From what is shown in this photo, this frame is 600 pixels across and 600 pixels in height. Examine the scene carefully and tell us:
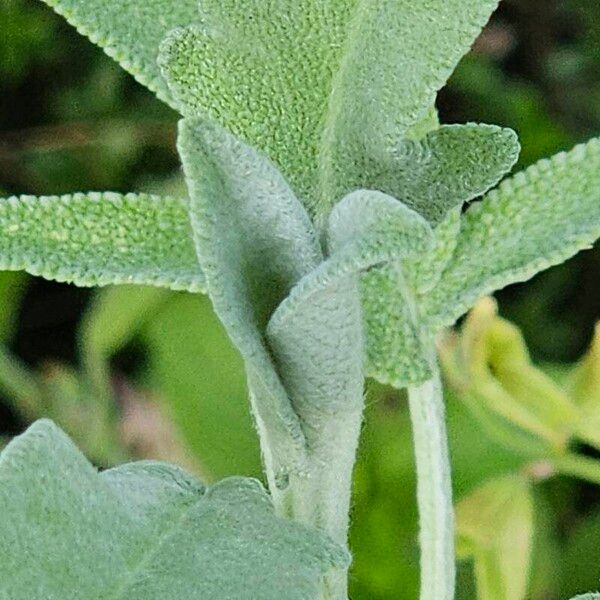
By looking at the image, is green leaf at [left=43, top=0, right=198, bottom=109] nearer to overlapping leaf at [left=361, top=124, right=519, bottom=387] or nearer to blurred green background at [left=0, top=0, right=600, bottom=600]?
overlapping leaf at [left=361, top=124, right=519, bottom=387]

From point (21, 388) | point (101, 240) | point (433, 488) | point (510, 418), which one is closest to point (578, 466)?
point (510, 418)

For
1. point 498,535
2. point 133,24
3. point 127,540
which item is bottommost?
point 498,535

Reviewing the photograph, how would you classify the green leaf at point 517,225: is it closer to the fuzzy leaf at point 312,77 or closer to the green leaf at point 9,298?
the fuzzy leaf at point 312,77

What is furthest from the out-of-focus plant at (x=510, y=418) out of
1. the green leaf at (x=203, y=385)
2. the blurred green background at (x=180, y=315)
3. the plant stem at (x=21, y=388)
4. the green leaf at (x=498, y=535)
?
the plant stem at (x=21, y=388)

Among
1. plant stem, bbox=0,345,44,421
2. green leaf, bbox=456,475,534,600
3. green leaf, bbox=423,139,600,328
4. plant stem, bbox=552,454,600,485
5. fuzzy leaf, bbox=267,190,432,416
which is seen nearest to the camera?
fuzzy leaf, bbox=267,190,432,416

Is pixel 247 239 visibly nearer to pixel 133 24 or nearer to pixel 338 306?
pixel 338 306

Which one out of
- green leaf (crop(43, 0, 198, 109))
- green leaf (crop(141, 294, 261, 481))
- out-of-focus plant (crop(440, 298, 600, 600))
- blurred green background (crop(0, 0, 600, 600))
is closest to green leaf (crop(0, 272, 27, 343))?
blurred green background (crop(0, 0, 600, 600))

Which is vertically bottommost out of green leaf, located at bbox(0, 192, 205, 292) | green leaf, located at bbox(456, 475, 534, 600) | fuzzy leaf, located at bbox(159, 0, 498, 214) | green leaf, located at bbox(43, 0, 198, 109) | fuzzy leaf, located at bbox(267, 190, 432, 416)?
green leaf, located at bbox(456, 475, 534, 600)
